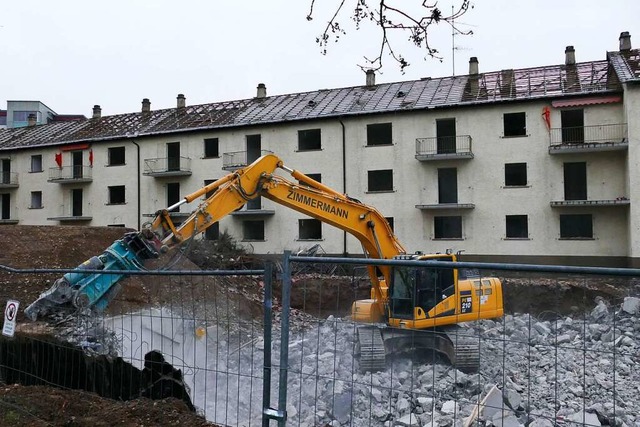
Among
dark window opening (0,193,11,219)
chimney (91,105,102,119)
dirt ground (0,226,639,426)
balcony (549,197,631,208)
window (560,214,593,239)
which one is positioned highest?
A: chimney (91,105,102,119)

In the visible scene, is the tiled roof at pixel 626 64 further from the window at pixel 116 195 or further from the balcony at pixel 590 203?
the window at pixel 116 195

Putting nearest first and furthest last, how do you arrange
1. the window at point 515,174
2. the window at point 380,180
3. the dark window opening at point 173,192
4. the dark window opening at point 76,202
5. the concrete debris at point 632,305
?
1. the concrete debris at point 632,305
2. the window at point 515,174
3. the window at point 380,180
4. the dark window opening at point 173,192
5. the dark window opening at point 76,202

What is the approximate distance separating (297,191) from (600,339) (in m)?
7.82

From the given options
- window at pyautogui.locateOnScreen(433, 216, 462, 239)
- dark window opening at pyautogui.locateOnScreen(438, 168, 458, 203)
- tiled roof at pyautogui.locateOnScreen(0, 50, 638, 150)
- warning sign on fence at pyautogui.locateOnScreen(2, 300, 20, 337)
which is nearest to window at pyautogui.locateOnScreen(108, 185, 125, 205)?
tiled roof at pyautogui.locateOnScreen(0, 50, 638, 150)

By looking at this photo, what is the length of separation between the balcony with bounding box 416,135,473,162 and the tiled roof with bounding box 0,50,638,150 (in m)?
1.65

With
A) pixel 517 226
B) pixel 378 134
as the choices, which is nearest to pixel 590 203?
pixel 517 226

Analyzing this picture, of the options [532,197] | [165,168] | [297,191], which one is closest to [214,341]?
[297,191]

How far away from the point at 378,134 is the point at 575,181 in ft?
32.3

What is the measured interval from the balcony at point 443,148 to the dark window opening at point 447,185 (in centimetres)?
99

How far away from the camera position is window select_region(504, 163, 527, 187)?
27322mm

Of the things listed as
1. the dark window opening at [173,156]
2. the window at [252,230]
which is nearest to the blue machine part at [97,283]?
the window at [252,230]

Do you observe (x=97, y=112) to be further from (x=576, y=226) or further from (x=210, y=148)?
(x=576, y=226)

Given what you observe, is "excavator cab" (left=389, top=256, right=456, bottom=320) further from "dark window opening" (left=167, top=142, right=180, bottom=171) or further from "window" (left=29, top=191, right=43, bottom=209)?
"window" (left=29, top=191, right=43, bottom=209)

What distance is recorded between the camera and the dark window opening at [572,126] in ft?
85.9
